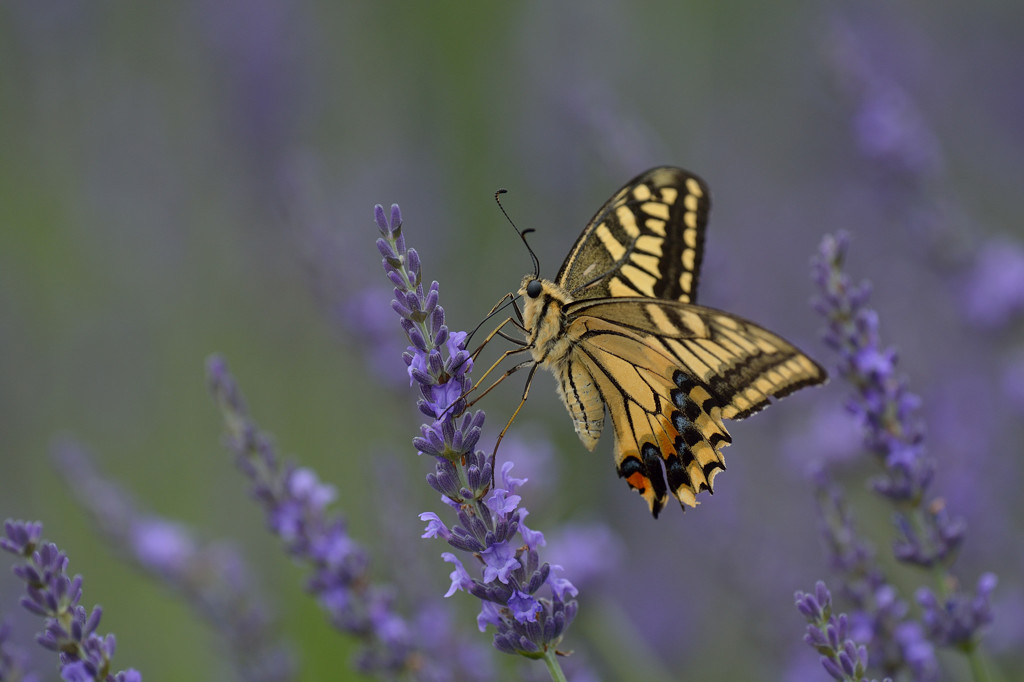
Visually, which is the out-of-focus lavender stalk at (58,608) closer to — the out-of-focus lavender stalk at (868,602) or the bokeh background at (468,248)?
the bokeh background at (468,248)

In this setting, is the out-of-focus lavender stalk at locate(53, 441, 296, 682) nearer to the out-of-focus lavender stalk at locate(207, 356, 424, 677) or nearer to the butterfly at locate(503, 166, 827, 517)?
the out-of-focus lavender stalk at locate(207, 356, 424, 677)

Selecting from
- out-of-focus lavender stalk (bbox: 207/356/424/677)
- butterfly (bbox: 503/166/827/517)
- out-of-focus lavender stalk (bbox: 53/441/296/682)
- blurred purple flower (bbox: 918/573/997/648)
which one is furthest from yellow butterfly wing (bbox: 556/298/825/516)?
out-of-focus lavender stalk (bbox: 53/441/296/682)

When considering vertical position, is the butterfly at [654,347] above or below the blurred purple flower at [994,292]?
below

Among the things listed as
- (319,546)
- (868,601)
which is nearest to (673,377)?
(868,601)

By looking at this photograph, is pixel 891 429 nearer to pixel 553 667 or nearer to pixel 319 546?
pixel 553 667

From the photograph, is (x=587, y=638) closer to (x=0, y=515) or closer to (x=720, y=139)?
(x=0, y=515)

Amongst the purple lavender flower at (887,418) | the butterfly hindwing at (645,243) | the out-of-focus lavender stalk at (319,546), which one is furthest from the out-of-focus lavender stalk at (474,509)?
the butterfly hindwing at (645,243)
